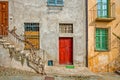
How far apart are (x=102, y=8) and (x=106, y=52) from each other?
12.1ft

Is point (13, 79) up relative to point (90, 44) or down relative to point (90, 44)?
down

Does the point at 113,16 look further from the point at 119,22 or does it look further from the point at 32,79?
the point at 32,79

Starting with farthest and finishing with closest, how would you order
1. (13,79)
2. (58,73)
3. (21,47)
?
(21,47), (58,73), (13,79)

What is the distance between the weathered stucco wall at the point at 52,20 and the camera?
912 inches

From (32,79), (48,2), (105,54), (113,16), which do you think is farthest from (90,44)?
(32,79)

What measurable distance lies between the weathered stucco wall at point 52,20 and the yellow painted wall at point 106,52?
50cm

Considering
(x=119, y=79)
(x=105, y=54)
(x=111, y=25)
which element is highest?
(x=111, y=25)

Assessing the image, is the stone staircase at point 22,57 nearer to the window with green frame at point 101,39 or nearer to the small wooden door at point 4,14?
the small wooden door at point 4,14

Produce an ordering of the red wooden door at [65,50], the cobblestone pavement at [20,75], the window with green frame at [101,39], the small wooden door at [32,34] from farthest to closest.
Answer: the window with green frame at [101,39] < the red wooden door at [65,50] < the small wooden door at [32,34] < the cobblestone pavement at [20,75]

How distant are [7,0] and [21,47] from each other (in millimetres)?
3876

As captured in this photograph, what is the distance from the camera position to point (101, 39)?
24.2m

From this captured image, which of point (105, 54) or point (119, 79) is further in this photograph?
point (105, 54)

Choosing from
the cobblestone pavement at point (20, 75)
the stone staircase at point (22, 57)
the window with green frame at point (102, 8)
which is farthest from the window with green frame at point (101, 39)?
the stone staircase at point (22, 57)

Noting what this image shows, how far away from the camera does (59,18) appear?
2348 centimetres
